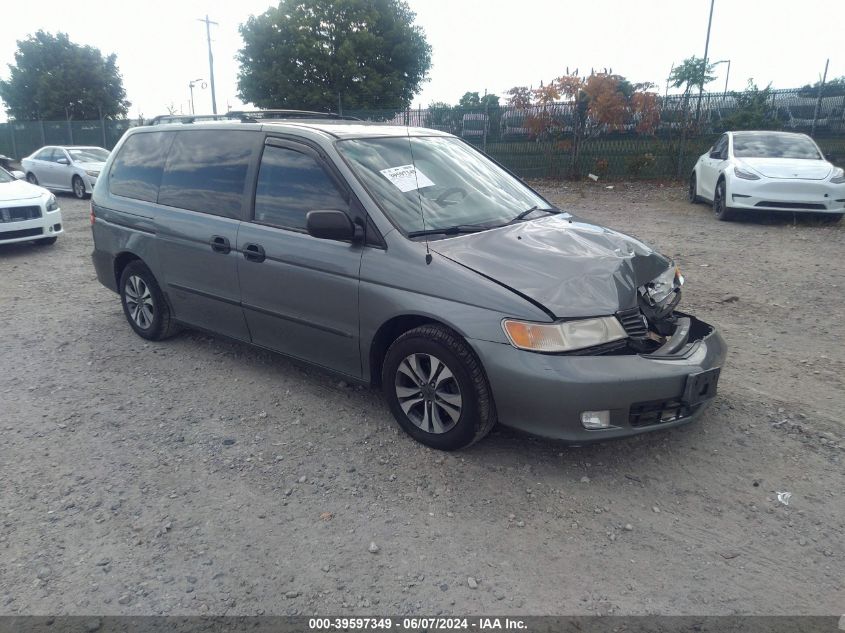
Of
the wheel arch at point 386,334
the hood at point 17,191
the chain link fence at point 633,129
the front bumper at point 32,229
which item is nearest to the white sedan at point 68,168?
the hood at point 17,191

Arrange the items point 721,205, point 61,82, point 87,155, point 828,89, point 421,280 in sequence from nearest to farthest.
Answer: point 421,280
point 721,205
point 828,89
point 87,155
point 61,82

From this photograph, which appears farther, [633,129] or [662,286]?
[633,129]

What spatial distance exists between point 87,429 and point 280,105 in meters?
39.2

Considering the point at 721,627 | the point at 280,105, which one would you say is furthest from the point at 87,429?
the point at 280,105

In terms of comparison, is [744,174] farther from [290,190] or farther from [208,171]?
[208,171]

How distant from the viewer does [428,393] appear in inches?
141

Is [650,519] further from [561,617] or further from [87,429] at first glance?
[87,429]

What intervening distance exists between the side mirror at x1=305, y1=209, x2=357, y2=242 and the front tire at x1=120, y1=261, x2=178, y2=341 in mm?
2132

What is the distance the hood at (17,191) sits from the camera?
30.8ft

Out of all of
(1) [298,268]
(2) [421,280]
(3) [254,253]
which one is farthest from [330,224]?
(3) [254,253]

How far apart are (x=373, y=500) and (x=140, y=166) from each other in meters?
3.60

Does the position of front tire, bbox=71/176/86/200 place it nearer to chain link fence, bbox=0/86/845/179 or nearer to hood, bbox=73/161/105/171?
hood, bbox=73/161/105/171

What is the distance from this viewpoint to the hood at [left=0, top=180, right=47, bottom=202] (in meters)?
9.38

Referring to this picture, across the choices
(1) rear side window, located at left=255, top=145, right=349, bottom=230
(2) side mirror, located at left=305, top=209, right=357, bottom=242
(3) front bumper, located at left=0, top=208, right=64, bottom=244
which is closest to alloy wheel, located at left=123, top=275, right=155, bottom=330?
(1) rear side window, located at left=255, top=145, right=349, bottom=230
